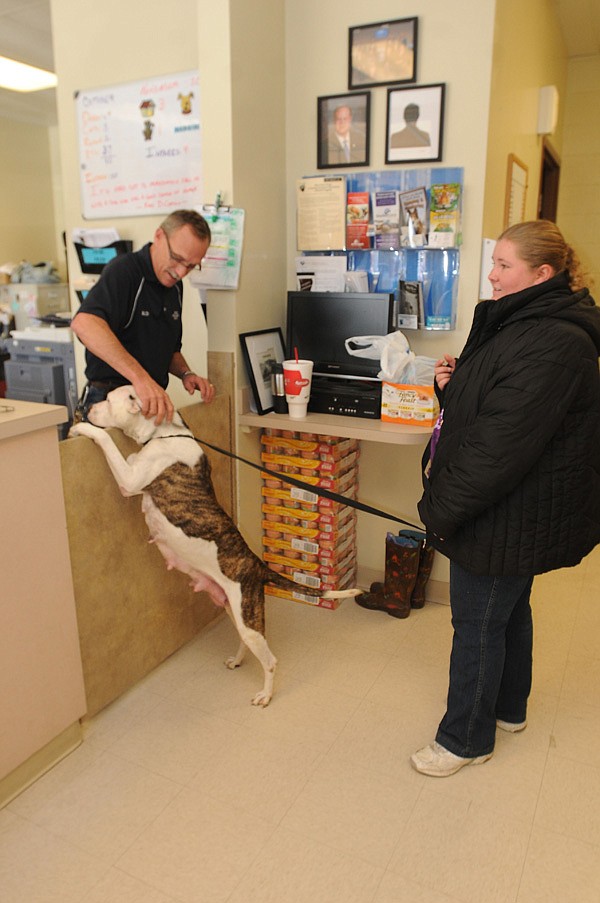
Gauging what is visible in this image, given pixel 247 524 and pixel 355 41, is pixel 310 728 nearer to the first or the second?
pixel 247 524

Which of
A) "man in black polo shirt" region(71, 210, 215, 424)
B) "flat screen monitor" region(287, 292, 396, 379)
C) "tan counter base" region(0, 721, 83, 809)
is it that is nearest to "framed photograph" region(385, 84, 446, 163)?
"flat screen monitor" region(287, 292, 396, 379)

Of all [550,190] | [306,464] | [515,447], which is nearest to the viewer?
[515,447]

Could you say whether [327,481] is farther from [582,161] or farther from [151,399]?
[582,161]

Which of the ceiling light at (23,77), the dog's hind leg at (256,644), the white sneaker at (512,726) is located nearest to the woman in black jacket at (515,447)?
the white sneaker at (512,726)

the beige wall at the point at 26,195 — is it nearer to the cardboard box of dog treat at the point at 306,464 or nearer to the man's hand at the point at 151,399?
the cardboard box of dog treat at the point at 306,464

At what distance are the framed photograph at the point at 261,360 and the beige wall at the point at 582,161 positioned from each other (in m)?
2.99

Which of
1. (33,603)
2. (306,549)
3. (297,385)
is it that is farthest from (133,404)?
(306,549)

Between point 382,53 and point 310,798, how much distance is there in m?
2.68

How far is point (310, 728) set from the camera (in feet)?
7.06

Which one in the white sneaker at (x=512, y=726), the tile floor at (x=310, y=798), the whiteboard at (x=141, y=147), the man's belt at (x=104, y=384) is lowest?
the tile floor at (x=310, y=798)

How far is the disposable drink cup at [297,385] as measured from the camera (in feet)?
8.53

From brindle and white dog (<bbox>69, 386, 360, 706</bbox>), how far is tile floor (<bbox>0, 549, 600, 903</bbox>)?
0.27 meters

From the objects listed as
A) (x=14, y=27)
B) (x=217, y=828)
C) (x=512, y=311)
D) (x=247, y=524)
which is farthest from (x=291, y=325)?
(x=14, y=27)

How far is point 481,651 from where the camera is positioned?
6.12 feet
